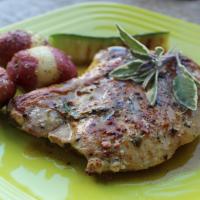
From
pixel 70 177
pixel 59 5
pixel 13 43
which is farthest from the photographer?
pixel 59 5

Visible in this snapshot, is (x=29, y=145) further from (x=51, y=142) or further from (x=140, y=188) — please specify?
(x=140, y=188)

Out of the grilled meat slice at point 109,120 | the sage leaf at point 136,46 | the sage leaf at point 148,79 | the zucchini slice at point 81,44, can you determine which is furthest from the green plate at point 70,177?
the zucchini slice at point 81,44

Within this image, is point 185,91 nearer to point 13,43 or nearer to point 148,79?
point 148,79

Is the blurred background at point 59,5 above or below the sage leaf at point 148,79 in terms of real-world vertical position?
below

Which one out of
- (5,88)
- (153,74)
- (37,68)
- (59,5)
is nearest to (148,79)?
(153,74)

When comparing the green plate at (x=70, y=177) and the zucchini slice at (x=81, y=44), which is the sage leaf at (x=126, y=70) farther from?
the zucchini slice at (x=81, y=44)

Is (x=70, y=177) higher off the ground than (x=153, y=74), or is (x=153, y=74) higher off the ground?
(x=153, y=74)
